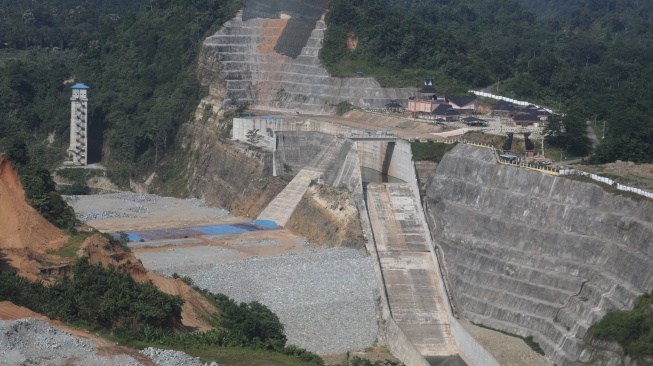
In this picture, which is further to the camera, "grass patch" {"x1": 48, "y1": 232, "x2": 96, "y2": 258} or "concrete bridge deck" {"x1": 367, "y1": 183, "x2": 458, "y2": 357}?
"concrete bridge deck" {"x1": 367, "y1": 183, "x2": 458, "y2": 357}

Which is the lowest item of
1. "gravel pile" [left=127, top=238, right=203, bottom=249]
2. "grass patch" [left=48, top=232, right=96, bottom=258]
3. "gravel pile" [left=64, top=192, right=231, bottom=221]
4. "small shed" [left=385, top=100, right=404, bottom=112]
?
"gravel pile" [left=64, top=192, right=231, bottom=221]

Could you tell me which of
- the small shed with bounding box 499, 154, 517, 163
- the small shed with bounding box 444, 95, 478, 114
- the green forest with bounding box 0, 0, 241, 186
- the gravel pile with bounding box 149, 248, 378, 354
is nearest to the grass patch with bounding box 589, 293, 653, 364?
the gravel pile with bounding box 149, 248, 378, 354

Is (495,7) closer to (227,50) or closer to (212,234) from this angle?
(227,50)

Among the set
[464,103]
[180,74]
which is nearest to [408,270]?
[464,103]

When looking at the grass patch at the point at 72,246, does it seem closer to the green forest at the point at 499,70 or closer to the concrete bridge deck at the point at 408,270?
the concrete bridge deck at the point at 408,270

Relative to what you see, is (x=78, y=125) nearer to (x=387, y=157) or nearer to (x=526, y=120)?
(x=387, y=157)

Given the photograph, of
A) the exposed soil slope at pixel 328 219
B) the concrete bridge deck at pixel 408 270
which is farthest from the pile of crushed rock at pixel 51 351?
the exposed soil slope at pixel 328 219

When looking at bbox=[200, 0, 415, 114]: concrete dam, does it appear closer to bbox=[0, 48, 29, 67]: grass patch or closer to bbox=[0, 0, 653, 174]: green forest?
bbox=[0, 0, 653, 174]: green forest
